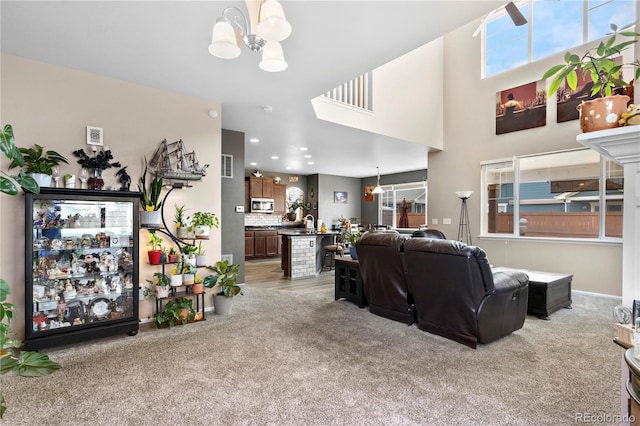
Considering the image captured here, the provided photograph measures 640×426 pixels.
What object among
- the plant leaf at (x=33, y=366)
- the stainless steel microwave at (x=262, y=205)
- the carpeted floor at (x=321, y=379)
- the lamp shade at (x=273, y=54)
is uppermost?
the lamp shade at (x=273, y=54)

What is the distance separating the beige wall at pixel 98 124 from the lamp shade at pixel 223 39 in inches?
80.3

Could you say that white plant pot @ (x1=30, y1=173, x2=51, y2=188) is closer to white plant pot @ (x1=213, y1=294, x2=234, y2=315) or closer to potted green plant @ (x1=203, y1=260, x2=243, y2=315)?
potted green plant @ (x1=203, y1=260, x2=243, y2=315)

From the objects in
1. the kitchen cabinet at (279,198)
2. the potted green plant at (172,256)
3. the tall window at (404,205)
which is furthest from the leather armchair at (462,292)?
the kitchen cabinet at (279,198)

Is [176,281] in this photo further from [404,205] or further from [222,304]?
[404,205]

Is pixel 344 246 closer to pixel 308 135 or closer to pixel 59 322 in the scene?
pixel 308 135

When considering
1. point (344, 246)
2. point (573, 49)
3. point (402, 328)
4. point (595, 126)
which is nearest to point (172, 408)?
point (402, 328)

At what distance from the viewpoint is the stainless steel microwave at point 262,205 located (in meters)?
9.17

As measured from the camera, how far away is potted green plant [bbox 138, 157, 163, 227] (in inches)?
133

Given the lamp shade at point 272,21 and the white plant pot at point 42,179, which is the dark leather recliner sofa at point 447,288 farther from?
the white plant pot at point 42,179

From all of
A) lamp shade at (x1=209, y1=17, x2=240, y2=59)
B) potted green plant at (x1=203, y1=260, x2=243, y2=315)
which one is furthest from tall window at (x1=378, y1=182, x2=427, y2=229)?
lamp shade at (x1=209, y1=17, x2=240, y2=59)

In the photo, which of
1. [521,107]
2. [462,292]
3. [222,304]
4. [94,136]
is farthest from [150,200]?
[521,107]

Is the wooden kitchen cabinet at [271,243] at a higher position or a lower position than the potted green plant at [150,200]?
lower

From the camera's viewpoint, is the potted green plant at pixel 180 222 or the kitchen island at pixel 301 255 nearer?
the potted green plant at pixel 180 222

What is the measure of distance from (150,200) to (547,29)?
6.75 m
